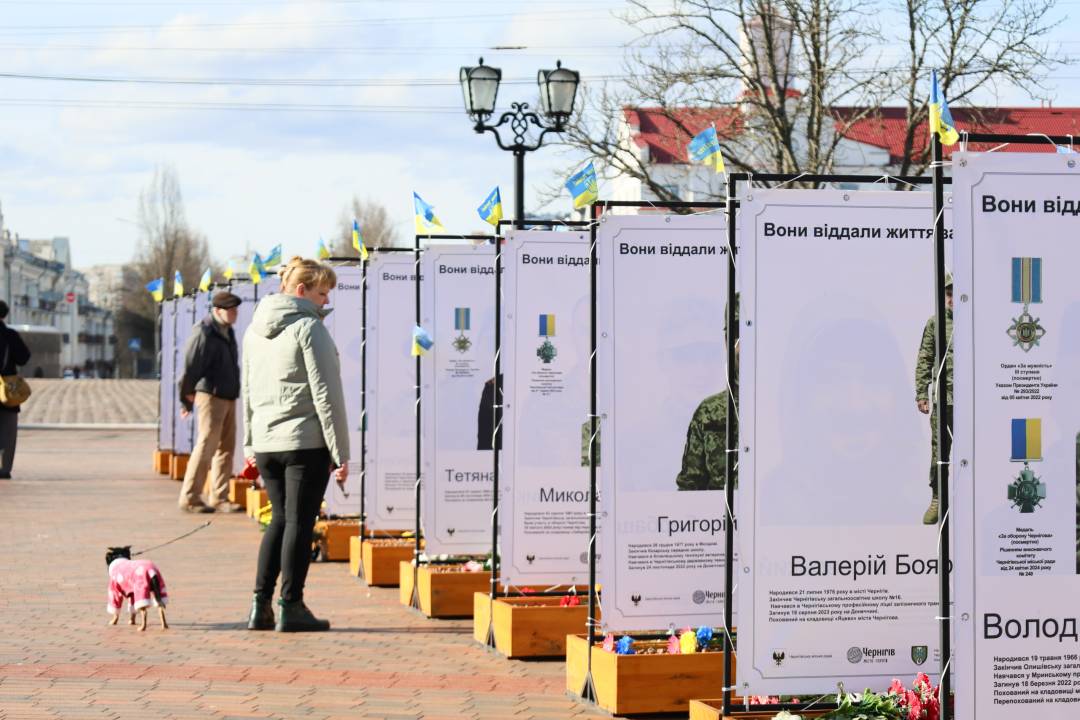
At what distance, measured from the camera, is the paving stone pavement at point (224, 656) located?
735cm

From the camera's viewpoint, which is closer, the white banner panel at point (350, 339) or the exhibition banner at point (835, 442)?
the exhibition banner at point (835, 442)

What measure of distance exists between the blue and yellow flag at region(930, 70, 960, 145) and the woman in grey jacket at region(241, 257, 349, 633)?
15.1ft

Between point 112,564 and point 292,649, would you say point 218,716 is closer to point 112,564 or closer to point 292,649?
point 292,649

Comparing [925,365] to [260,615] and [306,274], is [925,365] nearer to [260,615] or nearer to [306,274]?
[306,274]

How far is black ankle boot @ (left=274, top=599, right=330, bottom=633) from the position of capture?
9.34m

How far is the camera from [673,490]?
7.70 metres

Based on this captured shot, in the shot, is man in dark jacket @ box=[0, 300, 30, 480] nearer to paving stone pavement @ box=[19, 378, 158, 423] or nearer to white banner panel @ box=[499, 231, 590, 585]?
white banner panel @ box=[499, 231, 590, 585]

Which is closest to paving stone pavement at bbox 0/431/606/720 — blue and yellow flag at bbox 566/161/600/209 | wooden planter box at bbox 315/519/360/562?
wooden planter box at bbox 315/519/360/562

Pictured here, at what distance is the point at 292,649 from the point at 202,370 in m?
8.12

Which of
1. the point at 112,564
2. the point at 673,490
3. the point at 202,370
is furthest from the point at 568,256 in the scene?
the point at 202,370

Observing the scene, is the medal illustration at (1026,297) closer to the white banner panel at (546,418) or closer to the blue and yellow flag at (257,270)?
the white banner panel at (546,418)

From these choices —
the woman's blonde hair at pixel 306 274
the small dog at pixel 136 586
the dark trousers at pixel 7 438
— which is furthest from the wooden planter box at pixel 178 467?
the woman's blonde hair at pixel 306 274

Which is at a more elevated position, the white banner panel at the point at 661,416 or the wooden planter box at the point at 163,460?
the white banner panel at the point at 661,416

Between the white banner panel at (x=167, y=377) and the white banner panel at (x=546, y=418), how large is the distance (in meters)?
14.0
